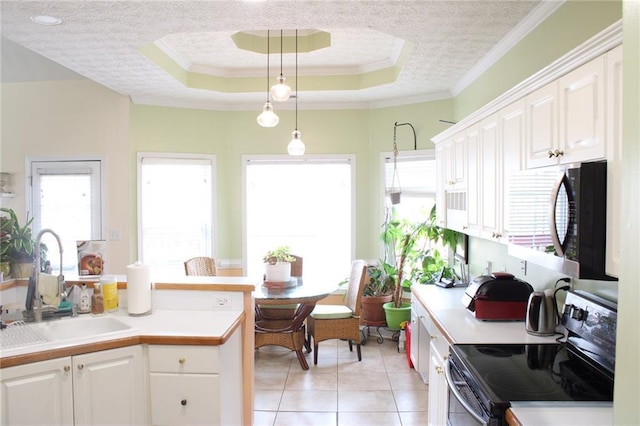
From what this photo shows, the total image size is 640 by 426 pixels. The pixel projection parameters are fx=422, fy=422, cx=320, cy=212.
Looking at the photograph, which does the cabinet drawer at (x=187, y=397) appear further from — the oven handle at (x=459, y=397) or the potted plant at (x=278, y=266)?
the potted plant at (x=278, y=266)

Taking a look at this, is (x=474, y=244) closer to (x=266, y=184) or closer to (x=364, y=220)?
(x=364, y=220)

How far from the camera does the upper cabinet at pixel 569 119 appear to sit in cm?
148

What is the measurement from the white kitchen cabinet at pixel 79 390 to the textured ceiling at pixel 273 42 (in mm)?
1947

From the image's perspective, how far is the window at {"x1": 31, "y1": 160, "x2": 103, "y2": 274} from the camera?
4.60m

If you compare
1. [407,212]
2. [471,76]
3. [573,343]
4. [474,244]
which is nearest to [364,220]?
[407,212]

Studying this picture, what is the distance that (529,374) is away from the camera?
1713mm

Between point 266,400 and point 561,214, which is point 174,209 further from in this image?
point 561,214

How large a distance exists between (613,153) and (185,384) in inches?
81.6

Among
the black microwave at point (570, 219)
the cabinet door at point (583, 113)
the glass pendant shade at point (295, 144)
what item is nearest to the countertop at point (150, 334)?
the black microwave at point (570, 219)

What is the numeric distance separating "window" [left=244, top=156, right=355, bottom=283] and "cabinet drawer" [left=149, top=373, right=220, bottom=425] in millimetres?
2934

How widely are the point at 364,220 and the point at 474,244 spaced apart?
1554 millimetres

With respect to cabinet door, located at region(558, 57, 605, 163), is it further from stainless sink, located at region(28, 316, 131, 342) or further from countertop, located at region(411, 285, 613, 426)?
stainless sink, located at region(28, 316, 131, 342)

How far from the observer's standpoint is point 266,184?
503cm

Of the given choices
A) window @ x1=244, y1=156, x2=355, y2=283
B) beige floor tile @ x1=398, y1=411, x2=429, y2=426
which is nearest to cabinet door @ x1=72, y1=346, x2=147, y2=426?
beige floor tile @ x1=398, y1=411, x2=429, y2=426
